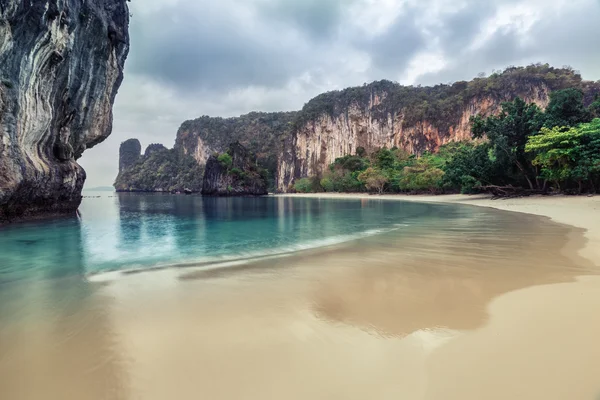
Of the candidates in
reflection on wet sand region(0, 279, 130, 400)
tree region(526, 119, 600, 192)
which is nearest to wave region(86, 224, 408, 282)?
reflection on wet sand region(0, 279, 130, 400)

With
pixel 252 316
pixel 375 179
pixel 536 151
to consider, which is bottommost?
pixel 252 316

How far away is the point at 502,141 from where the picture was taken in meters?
26.2

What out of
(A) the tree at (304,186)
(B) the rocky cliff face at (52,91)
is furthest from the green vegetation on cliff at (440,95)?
(B) the rocky cliff face at (52,91)

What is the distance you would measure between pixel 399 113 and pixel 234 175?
53278 millimetres

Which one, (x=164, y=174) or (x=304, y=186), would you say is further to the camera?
(x=164, y=174)

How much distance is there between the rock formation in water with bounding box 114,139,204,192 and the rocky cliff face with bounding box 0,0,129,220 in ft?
319

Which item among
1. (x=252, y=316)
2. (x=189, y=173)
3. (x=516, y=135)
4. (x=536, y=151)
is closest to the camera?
(x=252, y=316)

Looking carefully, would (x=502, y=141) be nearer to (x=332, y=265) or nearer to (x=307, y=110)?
(x=332, y=265)

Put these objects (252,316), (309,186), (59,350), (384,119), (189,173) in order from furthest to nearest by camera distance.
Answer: (189,173) → (384,119) → (309,186) → (252,316) → (59,350)

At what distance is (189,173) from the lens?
5064 inches

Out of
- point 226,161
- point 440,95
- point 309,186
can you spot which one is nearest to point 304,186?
point 309,186

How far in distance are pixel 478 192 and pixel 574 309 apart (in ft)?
123

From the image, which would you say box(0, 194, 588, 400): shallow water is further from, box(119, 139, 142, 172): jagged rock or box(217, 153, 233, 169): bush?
box(119, 139, 142, 172): jagged rock

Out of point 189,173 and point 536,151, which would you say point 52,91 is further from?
point 189,173
